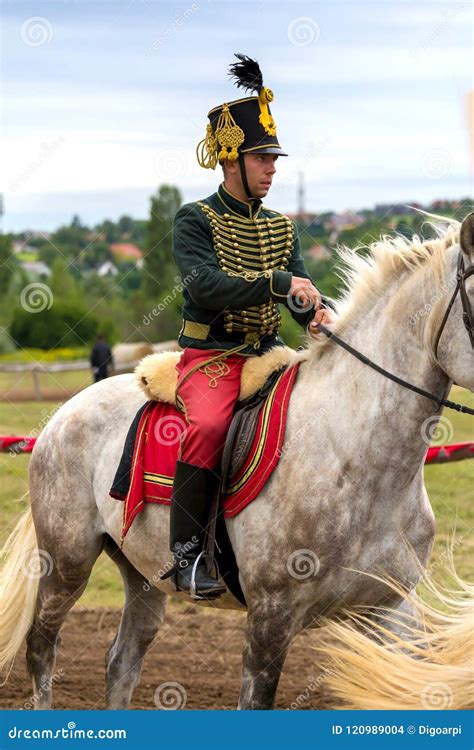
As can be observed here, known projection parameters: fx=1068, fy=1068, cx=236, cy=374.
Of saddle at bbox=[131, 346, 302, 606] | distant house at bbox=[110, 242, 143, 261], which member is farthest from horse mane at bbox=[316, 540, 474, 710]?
distant house at bbox=[110, 242, 143, 261]

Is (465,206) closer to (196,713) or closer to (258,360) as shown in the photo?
(258,360)

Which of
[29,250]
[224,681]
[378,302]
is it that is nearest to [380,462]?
[378,302]

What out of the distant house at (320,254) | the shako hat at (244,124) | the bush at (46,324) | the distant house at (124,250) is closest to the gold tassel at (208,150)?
the shako hat at (244,124)

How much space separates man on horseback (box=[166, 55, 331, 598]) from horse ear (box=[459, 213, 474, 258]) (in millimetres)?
692

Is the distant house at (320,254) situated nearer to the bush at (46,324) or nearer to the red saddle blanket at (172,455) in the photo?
the red saddle blanket at (172,455)

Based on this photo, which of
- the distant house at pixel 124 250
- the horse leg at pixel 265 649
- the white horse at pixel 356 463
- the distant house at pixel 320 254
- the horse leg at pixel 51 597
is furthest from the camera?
the distant house at pixel 124 250

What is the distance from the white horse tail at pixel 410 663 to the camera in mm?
4082

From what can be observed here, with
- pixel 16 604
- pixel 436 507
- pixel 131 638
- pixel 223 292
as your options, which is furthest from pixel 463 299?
pixel 436 507

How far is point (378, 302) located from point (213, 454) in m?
0.90

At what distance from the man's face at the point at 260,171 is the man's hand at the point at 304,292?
499mm

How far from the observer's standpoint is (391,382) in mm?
4082

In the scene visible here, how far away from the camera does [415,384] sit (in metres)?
4.02

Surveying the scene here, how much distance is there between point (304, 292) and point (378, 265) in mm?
313

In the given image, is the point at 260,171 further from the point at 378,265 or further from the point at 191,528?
the point at 191,528
